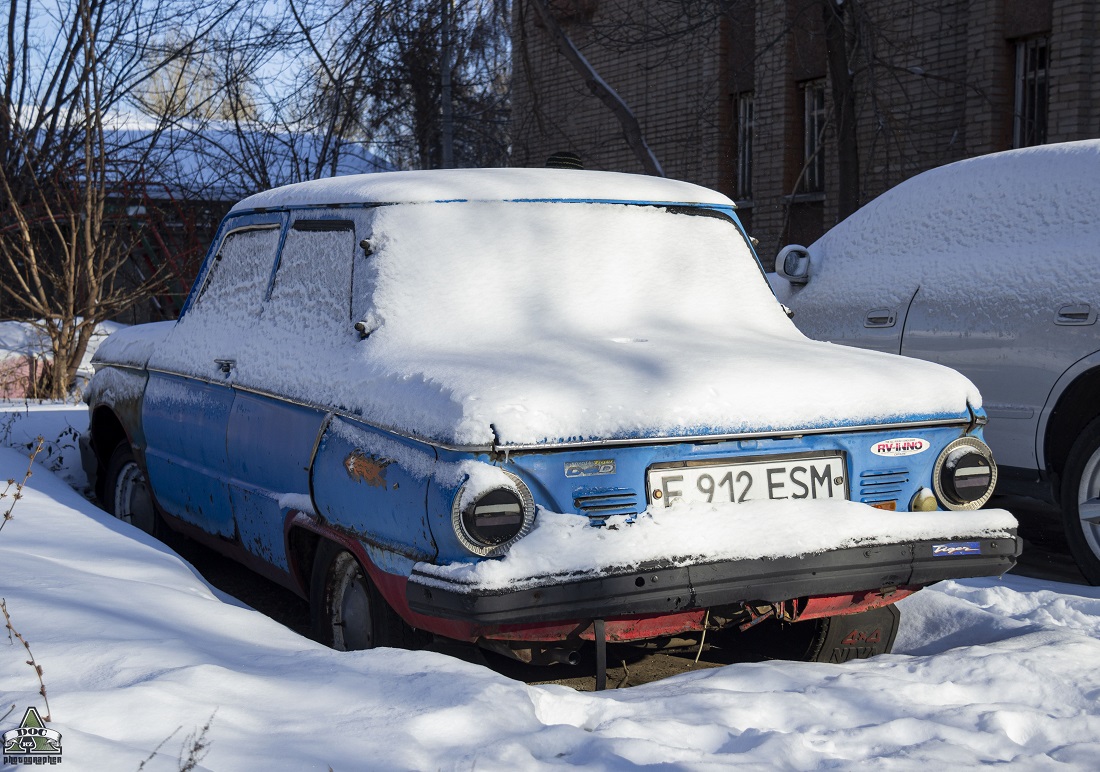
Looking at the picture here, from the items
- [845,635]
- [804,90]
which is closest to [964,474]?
[845,635]

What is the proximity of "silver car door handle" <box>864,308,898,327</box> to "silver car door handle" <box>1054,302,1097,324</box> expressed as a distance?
35.9 inches

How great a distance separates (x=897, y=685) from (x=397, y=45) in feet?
40.2

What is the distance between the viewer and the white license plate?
3.22 m

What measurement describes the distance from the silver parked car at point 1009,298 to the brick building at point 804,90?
5.20 metres

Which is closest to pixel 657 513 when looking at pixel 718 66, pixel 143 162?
pixel 143 162

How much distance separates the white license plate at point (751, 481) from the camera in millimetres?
3221

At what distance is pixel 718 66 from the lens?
16.9 metres

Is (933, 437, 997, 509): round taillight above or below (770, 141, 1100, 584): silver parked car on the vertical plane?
below

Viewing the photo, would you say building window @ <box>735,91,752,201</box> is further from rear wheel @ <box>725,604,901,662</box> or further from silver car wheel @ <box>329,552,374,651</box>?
silver car wheel @ <box>329,552,374,651</box>

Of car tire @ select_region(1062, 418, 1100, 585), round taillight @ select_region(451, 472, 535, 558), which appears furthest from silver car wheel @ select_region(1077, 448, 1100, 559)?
round taillight @ select_region(451, 472, 535, 558)

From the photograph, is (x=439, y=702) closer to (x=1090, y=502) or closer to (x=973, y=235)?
(x=1090, y=502)

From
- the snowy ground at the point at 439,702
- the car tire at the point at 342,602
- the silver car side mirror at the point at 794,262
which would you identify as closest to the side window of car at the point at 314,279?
the car tire at the point at 342,602

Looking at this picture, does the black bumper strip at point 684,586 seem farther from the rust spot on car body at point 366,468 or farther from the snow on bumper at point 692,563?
the rust spot on car body at point 366,468

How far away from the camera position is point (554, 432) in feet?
10.1
